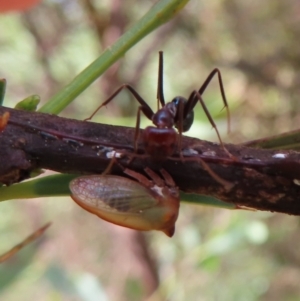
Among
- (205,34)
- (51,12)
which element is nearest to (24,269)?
(51,12)

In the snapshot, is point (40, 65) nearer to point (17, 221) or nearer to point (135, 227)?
point (17, 221)

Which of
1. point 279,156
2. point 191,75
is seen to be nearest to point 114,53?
point 279,156

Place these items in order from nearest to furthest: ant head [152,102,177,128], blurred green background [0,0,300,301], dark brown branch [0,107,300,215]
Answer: dark brown branch [0,107,300,215] < ant head [152,102,177,128] < blurred green background [0,0,300,301]

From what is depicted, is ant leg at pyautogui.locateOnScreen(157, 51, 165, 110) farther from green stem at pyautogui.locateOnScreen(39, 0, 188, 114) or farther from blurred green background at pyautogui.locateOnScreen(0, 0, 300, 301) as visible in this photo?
blurred green background at pyautogui.locateOnScreen(0, 0, 300, 301)

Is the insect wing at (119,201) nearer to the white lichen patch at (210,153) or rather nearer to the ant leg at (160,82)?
the white lichen patch at (210,153)

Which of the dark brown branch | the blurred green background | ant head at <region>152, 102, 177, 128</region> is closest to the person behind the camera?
the dark brown branch

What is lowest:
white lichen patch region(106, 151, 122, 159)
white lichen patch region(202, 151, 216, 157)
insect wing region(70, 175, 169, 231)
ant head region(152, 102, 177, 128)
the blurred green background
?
the blurred green background

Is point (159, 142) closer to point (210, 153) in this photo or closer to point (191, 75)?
point (210, 153)

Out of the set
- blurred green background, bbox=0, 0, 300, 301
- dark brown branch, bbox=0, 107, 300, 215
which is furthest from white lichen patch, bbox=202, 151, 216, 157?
blurred green background, bbox=0, 0, 300, 301

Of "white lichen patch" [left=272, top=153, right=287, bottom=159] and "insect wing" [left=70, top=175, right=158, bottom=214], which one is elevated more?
"white lichen patch" [left=272, top=153, right=287, bottom=159]
